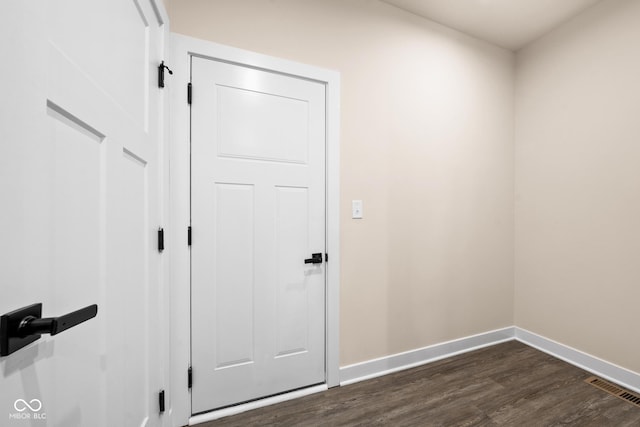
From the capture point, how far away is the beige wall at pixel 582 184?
2.06 m

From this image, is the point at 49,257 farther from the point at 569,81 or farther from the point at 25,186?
the point at 569,81

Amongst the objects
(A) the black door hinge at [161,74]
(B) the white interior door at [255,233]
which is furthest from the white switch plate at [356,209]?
(A) the black door hinge at [161,74]

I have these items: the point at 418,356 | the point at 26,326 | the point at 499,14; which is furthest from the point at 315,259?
the point at 499,14

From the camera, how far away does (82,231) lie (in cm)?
79

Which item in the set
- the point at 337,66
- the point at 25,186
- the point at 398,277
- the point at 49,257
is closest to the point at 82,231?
the point at 49,257

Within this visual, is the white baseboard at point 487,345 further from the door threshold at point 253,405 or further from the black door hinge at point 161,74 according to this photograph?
the black door hinge at point 161,74

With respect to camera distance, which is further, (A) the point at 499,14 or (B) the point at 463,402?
(A) the point at 499,14

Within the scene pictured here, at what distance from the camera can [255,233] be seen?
182 centimetres

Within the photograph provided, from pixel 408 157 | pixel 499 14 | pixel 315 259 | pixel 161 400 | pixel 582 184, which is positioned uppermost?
pixel 499 14

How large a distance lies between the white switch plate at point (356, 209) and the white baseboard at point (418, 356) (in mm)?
1086

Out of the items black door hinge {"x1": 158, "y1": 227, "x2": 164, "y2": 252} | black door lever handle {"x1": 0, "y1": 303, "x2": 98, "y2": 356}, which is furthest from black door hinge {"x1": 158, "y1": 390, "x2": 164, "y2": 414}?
black door lever handle {"x1": 0, "y1": 303, "x2": 98, "y2": 356}

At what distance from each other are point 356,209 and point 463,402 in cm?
144

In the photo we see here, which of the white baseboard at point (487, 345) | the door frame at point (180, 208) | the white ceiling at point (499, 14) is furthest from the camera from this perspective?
the white ceiling at point (499, 14)

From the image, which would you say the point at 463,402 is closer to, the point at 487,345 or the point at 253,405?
the point at 487,345
